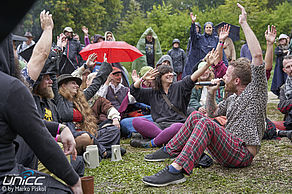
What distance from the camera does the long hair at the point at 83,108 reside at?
185 inches

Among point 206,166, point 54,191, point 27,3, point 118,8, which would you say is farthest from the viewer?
point 118,8

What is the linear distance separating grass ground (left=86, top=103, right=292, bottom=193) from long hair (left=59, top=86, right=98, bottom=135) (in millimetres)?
669

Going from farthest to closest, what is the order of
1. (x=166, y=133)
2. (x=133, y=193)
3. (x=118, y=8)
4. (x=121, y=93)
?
(x=118, y=8)
(x=121, y=93)
(x=166, y=133)
(x=133, y=193)

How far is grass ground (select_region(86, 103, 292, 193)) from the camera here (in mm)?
3002

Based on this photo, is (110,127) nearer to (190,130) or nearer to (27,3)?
(190,130)

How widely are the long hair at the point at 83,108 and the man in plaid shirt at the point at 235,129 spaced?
5.13ft

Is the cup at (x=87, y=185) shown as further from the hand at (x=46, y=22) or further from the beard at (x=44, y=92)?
the beard at (x=44, y=92)

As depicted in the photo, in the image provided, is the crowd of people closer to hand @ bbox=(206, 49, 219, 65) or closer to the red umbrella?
hand @ bbox=(206, 49, 219, 65)

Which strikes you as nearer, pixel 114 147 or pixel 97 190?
pixel 97 190

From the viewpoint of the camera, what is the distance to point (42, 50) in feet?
8.76

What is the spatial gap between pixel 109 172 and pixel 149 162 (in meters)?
0.59

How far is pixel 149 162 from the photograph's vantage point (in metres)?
4.18

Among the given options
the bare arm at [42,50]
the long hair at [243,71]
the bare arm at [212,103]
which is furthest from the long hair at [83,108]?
the long hair at [243,71]

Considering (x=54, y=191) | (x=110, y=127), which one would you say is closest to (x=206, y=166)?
(x=110, y=127)
